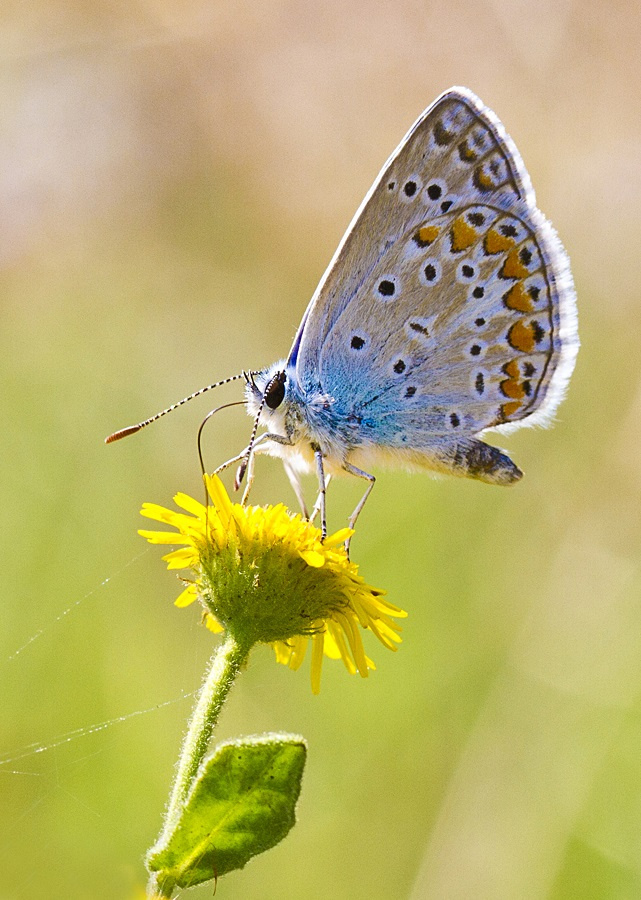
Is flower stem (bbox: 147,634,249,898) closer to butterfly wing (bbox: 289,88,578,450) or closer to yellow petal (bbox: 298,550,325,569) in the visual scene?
yellow petal (bbox: 298,550,325,569)

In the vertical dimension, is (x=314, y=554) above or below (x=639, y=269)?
below

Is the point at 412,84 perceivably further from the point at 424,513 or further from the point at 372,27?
the point at 424,513

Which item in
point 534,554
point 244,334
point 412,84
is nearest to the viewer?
point 534,554

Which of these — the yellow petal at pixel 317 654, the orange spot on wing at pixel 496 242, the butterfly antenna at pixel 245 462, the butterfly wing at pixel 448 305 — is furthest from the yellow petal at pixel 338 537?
the orange spot on wing at pixel 496 242

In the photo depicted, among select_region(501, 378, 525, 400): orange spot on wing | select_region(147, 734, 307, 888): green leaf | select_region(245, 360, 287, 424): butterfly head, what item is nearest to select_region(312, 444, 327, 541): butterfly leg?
select_region(245, 360, 287, 424): butterfly head

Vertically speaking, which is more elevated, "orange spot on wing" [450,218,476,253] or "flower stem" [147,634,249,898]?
"orange spot on wing" [450,218,476,253]

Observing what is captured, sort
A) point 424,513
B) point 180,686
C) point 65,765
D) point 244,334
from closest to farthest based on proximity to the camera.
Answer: point 65,765
point 180,686
point 424,513
point 244,334

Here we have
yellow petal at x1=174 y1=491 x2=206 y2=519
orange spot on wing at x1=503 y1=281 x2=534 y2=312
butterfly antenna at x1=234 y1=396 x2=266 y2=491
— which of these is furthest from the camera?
orange spot on wing at x1=503 y1=281 x2=534 y2=312

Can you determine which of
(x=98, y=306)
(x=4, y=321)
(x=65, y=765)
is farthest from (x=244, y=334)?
(x=65, y=765)
